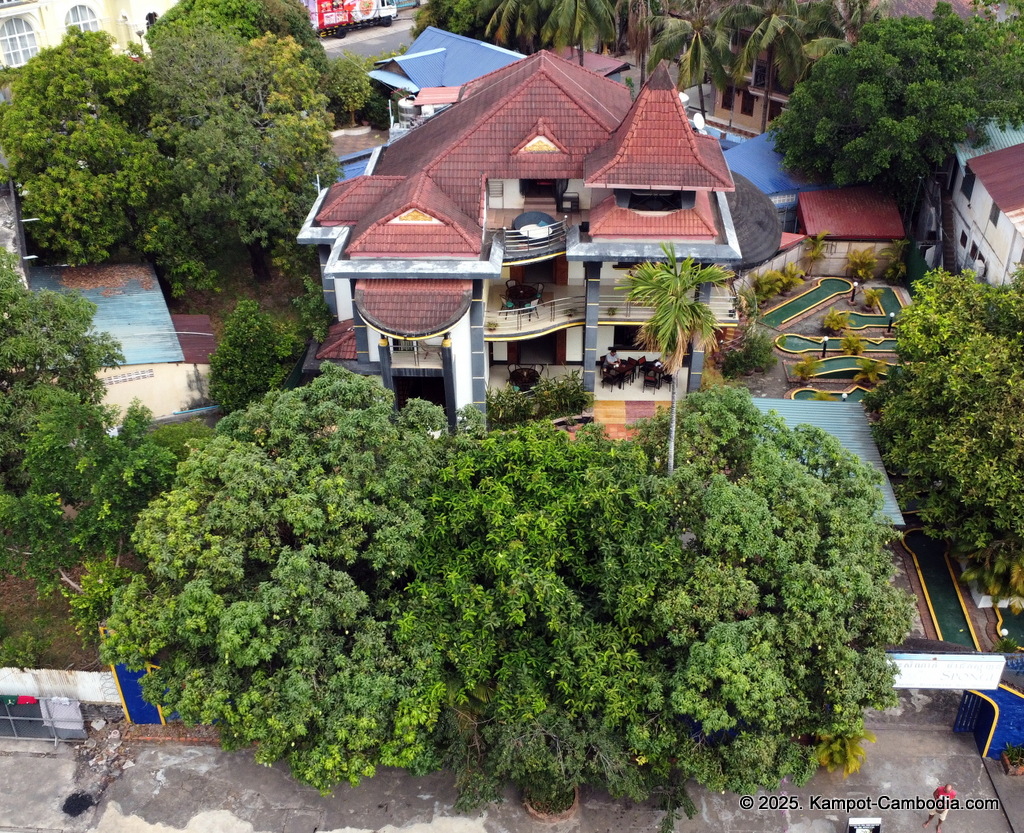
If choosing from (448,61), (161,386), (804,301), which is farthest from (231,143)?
(804,301)

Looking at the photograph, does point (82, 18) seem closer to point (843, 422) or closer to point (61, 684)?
point (61, 684)

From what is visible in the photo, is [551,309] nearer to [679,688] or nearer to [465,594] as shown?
[465,594]

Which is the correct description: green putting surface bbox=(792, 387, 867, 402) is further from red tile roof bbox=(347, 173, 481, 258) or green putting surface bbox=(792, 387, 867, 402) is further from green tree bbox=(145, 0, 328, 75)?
green tree bbox=(145, 0, 328, 75)

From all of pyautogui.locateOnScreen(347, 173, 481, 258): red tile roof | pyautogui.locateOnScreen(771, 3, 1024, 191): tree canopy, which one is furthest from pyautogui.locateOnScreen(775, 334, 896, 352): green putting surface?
pyautogui.locateOnScreen(347, 173, 481, 258): red tile roof

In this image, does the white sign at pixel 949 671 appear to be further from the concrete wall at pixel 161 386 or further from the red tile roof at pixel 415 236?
the concrete wall at pixel 161 386

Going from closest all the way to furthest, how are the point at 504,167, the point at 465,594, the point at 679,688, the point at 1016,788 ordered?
the point at 679,688
the point at 465,594
the point at 1016,788
the point at 504,167

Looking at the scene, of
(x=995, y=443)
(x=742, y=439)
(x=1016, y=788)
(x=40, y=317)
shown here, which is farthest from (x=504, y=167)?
(x=1016, y=788)

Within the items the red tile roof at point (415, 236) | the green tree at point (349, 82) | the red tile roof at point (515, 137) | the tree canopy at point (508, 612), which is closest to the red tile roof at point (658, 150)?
the red tile roof at point (515, 137)
